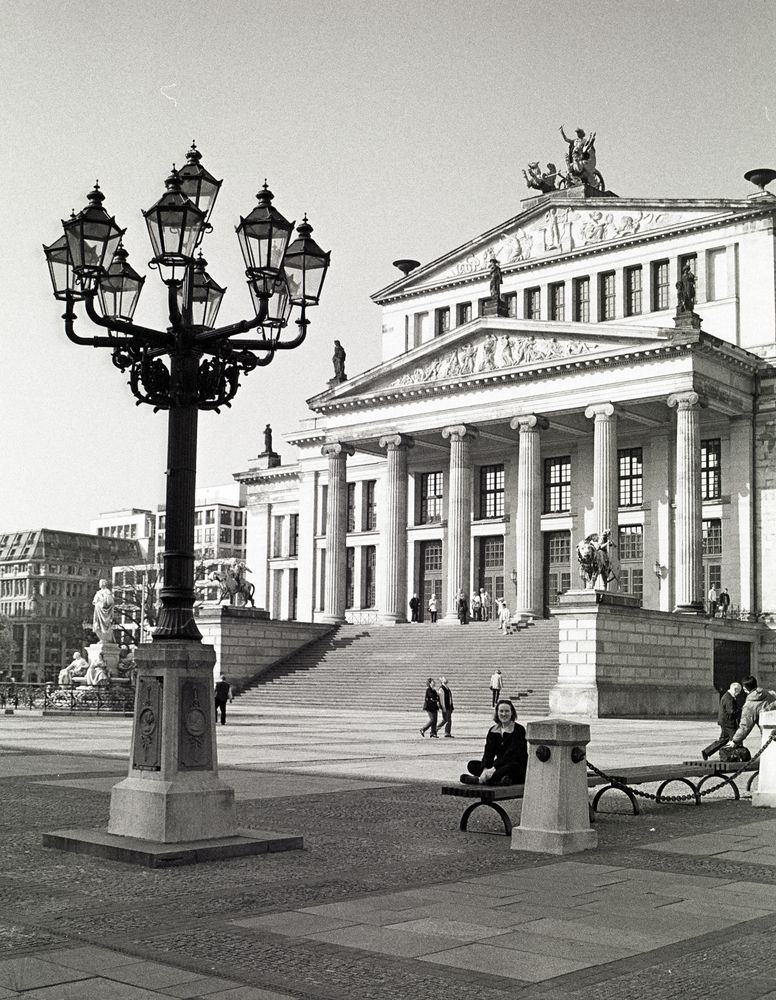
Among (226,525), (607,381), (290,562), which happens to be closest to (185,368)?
(607,381)

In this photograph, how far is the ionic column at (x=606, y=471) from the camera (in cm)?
5594

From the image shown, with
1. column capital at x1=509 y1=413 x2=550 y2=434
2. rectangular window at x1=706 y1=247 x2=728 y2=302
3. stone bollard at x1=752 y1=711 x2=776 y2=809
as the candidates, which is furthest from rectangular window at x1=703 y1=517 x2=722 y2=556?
stone bollard at x1=752 y1=711 x2=776 y2=809

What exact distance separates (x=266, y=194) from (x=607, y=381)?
1785 inches

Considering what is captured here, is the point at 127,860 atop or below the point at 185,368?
below

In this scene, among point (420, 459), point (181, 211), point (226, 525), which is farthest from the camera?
point (226, 525)

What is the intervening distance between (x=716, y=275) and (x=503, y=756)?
5224cm

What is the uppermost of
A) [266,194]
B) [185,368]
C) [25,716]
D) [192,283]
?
[266,194]

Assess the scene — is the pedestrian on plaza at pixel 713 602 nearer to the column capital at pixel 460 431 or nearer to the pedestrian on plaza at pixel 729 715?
the column capital at pixel 460 431

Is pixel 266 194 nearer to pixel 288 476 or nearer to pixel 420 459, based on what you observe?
pixel 420 459

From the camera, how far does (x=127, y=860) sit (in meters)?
11.4

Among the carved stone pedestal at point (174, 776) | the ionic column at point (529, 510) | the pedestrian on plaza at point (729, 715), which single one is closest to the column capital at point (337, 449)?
the ionic column at point (529, 510)

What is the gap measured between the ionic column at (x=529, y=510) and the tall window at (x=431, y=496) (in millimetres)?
11584

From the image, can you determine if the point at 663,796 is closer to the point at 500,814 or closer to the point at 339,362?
the point at 500,814

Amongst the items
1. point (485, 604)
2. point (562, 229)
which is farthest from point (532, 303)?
point (485, 604)
